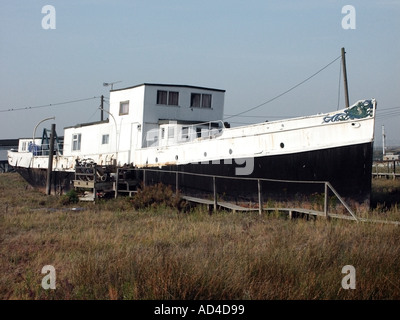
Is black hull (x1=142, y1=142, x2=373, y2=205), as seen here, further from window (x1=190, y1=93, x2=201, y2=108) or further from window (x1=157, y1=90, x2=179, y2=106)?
window (x1=190, y1=93, x2=201, y2=108)

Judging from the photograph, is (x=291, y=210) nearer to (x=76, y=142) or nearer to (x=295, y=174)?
(x=295, y=174)

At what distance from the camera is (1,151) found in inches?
2350

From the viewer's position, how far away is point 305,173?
14.7 meters

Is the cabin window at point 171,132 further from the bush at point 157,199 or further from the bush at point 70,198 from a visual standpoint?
the bush at point 70,198

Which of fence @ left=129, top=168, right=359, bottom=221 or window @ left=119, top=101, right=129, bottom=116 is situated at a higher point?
window @ left=119, top=101, right=129, bottom=116

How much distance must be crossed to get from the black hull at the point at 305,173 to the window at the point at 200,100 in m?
5.52

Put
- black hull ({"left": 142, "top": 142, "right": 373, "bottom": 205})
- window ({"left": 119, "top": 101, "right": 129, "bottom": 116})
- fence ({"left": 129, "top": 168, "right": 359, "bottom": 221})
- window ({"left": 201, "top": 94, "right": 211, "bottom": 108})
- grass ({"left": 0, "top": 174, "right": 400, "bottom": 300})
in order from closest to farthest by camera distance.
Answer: grass ({"left": 0, "top": 174, "right": 400, "bottom": 300}) → fence ({"left": 129, "top": 168, "right": 359, "bottom": 221}) → black hull ({"left": 142, "top": 142, "right": 373, "bottom": 205}) → window ({"left": 119, "top": 101, "right": 129, "bottom": 116}) → window ({"left": 201, "top": 94, "right": 211, "bottom": 108})

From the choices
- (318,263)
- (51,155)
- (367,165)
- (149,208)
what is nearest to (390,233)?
(318,263)

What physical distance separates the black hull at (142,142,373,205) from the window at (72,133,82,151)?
1121 centimetres

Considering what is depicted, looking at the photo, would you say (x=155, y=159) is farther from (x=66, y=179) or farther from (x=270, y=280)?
(x=270, y=280)

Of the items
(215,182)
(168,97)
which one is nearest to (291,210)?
(215,182)

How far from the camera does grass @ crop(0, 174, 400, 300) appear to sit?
600 centimetres

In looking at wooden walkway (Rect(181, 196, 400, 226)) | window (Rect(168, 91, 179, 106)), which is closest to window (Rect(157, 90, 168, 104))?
window (Rect(168, 91, 179, 106))
